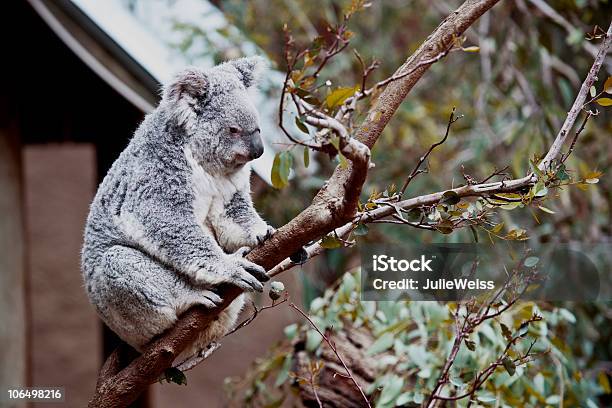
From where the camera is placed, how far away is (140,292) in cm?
197

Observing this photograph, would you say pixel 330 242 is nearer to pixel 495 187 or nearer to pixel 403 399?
pixel 495 187


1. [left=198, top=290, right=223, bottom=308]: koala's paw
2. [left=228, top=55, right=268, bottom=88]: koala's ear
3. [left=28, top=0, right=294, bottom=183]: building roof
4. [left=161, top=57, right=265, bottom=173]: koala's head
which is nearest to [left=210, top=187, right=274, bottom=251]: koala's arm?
[left=161, top=57, right=265, bottom=173]: koala's head

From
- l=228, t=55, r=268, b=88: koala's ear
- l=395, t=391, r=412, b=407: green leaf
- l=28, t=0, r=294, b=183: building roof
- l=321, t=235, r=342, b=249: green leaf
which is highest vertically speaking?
l=28, t=0, r=294, b=183: building roof

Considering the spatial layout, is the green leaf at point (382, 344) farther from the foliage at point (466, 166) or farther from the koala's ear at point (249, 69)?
the koala's ear at point (249, 69)

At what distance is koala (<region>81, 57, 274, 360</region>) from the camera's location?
1.96 metres

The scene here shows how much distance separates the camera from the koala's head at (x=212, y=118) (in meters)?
2.00

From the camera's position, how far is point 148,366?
1918 mm

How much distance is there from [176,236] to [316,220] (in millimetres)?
493

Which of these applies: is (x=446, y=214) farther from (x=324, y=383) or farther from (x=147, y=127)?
(x=324, y=383)

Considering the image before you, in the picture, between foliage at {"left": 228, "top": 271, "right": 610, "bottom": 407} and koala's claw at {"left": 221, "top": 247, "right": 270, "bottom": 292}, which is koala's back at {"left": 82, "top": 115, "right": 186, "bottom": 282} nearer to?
koala's claw at {"left": 221, "top": 247, "right": 270, "bottom": 292}

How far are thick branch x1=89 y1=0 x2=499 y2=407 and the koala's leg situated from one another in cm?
4

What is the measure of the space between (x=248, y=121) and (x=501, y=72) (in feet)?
9.82

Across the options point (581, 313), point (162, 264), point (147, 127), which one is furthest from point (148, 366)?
point (581, 313)

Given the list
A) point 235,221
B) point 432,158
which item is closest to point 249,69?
point 235,221
